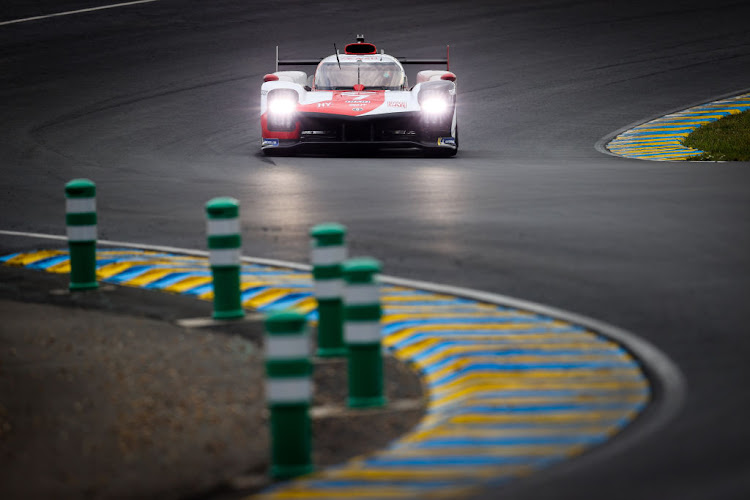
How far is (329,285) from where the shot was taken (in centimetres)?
806

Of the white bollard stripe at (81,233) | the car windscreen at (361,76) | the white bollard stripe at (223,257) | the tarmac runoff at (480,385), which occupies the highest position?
the car windscreen at (361,76)

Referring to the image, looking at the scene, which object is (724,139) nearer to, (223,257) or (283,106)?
(283,106)

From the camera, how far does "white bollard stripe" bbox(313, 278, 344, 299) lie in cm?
805

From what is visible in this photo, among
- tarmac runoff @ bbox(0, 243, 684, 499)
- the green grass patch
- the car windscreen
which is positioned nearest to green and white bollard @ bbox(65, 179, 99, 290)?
tarmac runoff @ bbox(0, 243, 684, 499)

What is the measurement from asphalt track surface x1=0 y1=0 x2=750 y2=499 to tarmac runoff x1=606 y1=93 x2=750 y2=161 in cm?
58

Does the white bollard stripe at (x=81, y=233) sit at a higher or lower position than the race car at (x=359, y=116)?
lower

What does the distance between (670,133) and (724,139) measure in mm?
1335

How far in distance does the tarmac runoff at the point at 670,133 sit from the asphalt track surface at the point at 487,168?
58 centimetres

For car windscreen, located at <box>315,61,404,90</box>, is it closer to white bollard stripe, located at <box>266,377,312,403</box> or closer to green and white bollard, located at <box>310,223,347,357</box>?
green and white bollard, located at <box>310,223,347,357</box>

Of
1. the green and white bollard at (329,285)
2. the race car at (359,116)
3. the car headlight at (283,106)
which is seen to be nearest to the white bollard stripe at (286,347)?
the green and white bollard at (329,285)

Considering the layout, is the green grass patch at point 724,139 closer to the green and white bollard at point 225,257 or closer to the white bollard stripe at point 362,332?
the green and white bollard at point 225,257

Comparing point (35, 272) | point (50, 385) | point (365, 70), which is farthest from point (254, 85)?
point (50, 385)

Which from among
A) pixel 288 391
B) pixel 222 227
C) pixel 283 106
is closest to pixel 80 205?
pixel 222 227

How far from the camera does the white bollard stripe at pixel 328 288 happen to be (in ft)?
26.4
